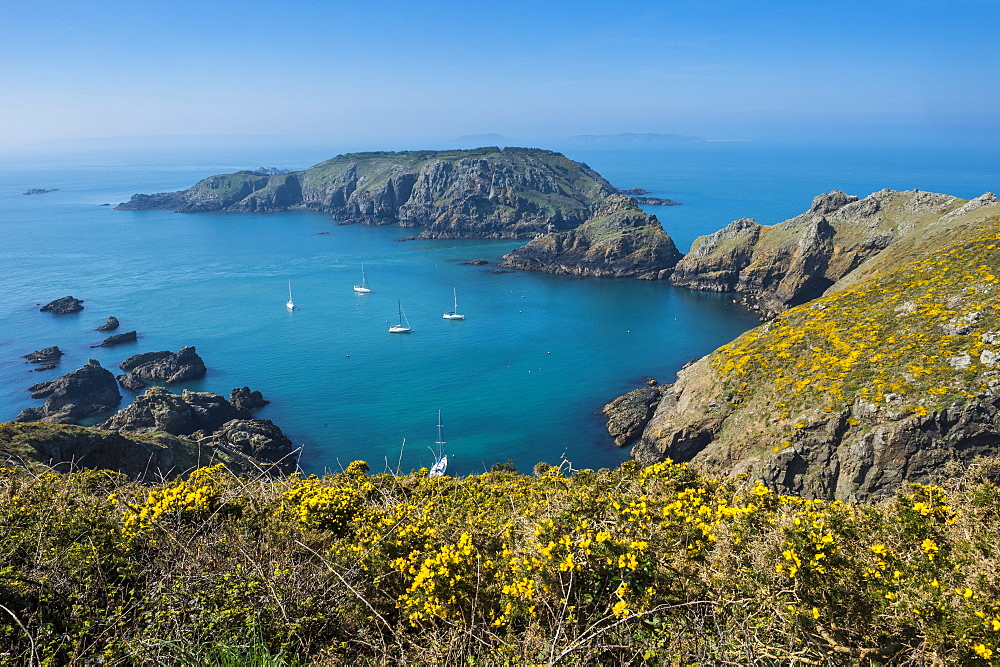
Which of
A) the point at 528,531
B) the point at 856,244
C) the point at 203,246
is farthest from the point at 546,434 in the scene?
the point at 203,246

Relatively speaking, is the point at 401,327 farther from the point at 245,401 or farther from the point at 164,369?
the point at 164,369

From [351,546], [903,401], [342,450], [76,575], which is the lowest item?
[342,450]

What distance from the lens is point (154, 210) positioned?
551 ft

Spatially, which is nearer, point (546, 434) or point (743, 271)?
point (546, 434)

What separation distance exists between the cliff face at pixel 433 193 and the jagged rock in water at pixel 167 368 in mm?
81702

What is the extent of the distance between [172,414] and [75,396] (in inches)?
465

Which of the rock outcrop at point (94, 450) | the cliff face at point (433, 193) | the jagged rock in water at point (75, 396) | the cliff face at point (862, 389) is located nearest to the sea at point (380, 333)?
the jagged rock in water at point (75, 396)

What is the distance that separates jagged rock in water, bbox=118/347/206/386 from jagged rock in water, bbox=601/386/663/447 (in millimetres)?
36809

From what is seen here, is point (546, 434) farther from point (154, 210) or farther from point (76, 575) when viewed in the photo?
point (154, 210)

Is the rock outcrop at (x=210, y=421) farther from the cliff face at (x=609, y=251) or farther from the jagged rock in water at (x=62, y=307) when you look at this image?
the cliff face at (x=609, y=251)

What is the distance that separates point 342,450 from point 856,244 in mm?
62858

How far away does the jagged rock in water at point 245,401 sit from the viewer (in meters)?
41.1

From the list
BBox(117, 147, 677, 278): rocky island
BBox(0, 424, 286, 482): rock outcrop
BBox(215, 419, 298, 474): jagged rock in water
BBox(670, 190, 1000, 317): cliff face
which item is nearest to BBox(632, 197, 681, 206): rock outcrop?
BBox(117, 147, 677, 278): rocky island

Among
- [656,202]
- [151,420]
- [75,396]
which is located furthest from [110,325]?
[656,202]
